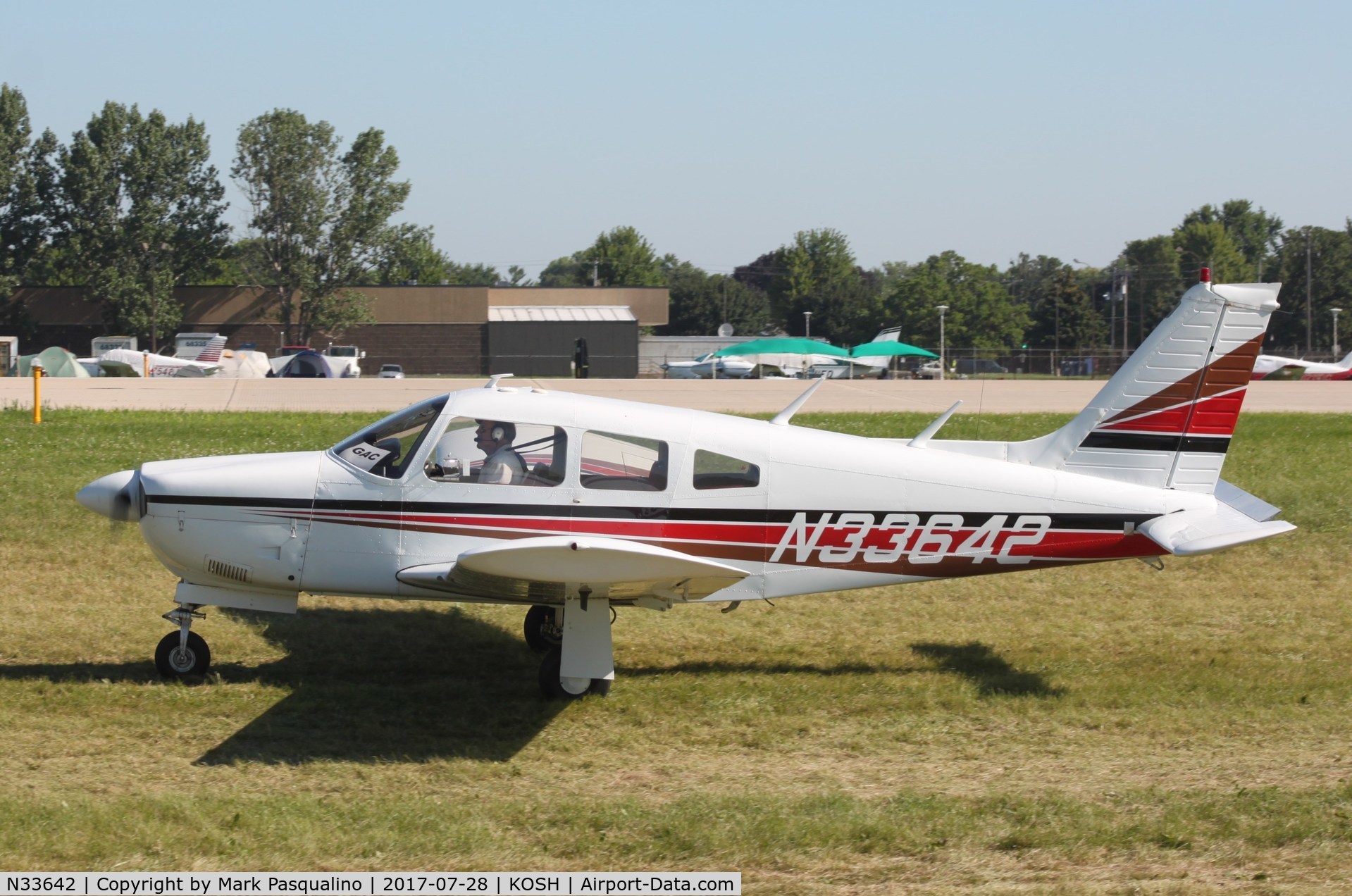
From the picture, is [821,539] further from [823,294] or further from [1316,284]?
[823,294]

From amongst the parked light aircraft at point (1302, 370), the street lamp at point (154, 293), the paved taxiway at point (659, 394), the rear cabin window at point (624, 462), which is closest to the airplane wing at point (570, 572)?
the rear cabin window at point (624, 462)

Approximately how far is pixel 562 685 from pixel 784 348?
160ft

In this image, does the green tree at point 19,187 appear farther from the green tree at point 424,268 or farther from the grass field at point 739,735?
the grass field at point 739,735

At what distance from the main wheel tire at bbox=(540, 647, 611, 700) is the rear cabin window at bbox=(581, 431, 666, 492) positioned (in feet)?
4.07

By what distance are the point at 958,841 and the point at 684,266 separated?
178 m

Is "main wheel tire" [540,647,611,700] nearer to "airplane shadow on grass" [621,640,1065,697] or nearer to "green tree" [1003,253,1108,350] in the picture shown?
"airplane shadow on grass" [621,640,1065,697]

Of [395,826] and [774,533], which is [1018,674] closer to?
[774,533]

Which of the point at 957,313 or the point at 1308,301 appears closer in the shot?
the point at 1308,301

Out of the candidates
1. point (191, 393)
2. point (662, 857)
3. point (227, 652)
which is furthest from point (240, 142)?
point (662, 857)

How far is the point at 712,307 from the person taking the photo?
123 m

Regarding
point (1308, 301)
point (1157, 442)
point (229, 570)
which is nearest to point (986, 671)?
point (1157, 442)

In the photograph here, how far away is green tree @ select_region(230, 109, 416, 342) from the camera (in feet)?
227

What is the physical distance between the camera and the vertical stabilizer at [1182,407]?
8.34 m
